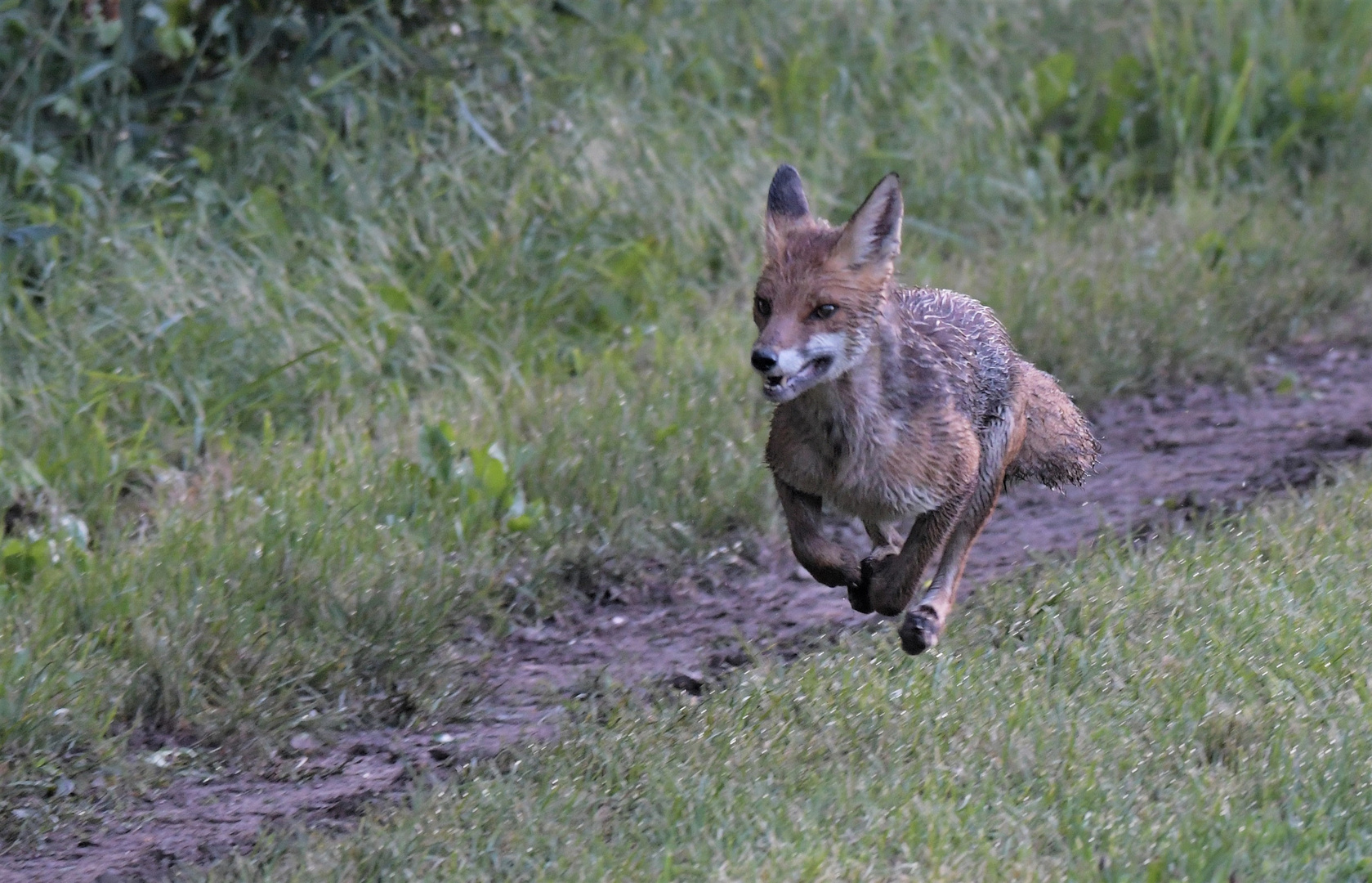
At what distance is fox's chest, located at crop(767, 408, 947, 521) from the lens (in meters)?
4.58

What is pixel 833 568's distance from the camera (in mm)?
4723

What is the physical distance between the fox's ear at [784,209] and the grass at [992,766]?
135cm

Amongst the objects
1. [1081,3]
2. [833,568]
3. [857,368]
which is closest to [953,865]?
[833,568]

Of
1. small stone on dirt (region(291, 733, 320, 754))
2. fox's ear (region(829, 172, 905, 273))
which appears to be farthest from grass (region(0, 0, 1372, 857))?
fox's ear (region(829, 172, 905, 273))

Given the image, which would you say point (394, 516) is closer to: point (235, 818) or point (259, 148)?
point (235, 818)

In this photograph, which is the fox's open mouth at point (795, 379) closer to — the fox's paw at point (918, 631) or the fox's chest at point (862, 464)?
the fox's chest at point (862, 464)

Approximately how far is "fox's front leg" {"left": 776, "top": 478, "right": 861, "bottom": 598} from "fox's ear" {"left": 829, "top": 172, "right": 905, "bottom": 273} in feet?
2.37

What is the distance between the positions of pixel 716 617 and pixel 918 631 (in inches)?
56.5

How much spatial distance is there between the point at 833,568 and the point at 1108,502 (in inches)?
94.7

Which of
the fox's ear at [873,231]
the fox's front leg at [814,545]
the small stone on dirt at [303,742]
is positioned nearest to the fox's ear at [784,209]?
the fox's ear at [873,231]

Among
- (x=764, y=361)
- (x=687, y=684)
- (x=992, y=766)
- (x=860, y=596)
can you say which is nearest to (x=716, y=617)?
(x=687, y=684)

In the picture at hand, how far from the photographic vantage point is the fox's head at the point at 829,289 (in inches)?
170

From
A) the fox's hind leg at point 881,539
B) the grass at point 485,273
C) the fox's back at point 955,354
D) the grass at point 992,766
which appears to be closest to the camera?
the grass at point 992,766

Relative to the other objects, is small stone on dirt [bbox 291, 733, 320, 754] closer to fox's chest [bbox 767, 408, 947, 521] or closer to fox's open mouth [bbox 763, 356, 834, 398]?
fox's chest [bbox 767, 408, 947, 521]
